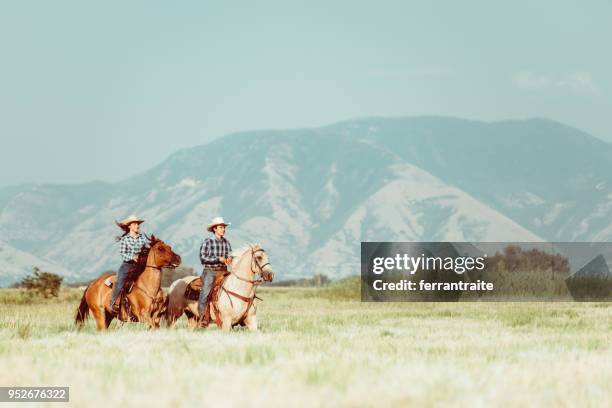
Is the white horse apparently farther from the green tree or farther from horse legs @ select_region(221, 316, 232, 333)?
the green tree

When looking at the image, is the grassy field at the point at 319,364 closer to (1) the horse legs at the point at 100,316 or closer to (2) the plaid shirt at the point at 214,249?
(1) the horse legs at the point at 100,316

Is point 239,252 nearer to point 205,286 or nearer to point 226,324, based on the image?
point 205,286

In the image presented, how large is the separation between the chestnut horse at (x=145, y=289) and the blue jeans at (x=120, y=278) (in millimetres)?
86

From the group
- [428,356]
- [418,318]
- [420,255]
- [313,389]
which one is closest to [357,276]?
[420,255]

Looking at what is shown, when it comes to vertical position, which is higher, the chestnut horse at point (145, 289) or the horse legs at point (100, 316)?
the chestnut horse at point (145, 289)

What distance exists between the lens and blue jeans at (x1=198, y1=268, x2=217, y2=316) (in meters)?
17.3

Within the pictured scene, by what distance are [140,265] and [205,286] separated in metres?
1.17

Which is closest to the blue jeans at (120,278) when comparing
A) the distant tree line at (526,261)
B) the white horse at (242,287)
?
the white horse at (242,287)

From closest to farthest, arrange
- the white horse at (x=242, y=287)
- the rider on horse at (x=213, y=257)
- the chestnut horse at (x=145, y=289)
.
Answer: the white horse at (x=242, y=287), the rider on horse at (x=213, y=257), the chestnut horse at (x=145, y=289)

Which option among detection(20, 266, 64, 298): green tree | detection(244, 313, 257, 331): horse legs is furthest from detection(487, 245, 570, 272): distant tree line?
detection(244, 313, 257, 331): horse legs

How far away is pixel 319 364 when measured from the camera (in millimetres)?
11547

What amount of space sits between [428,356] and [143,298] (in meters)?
6.23

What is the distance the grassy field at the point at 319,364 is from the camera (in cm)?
910

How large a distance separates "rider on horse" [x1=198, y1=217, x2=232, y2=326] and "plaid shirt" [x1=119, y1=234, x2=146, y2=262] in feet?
3.44
